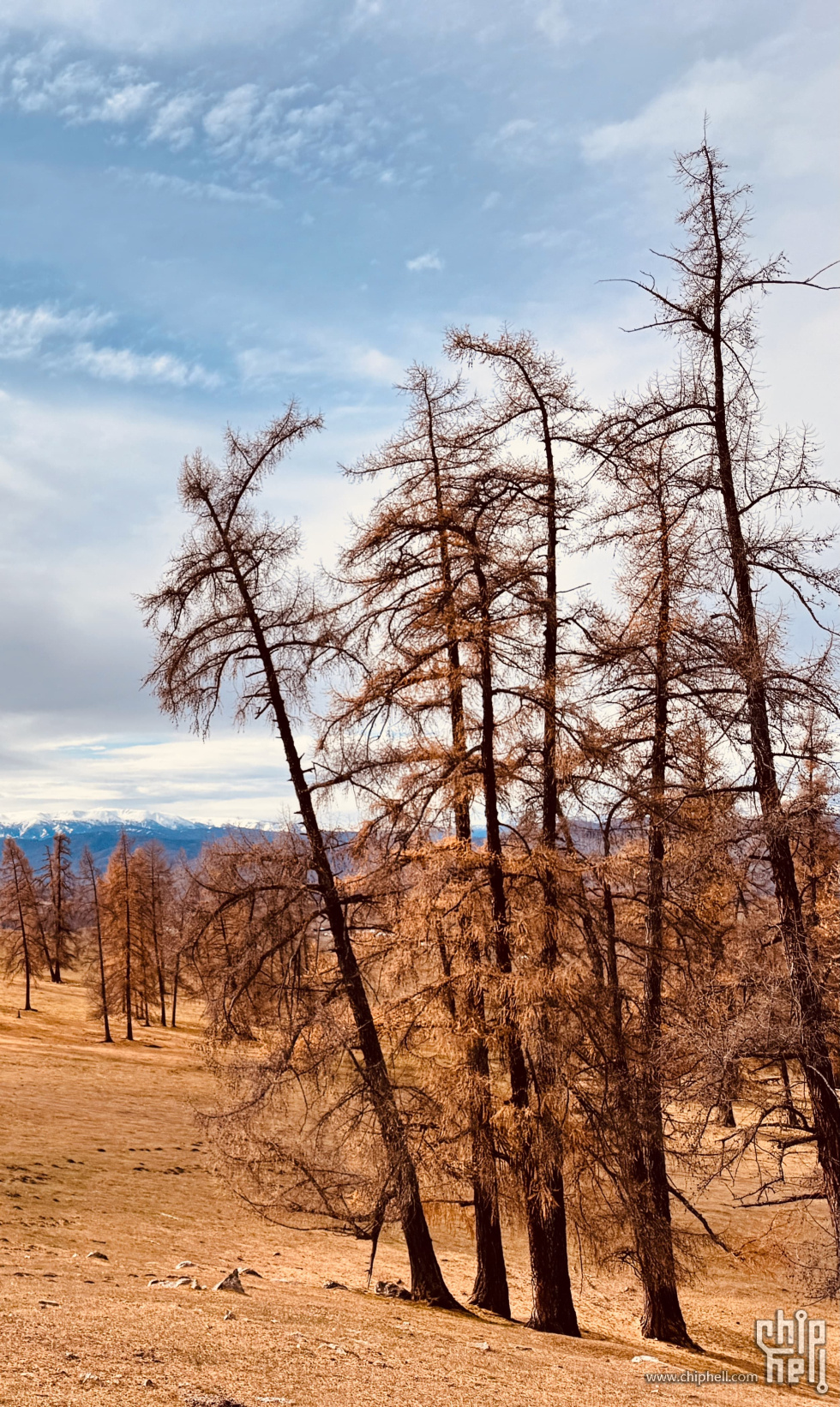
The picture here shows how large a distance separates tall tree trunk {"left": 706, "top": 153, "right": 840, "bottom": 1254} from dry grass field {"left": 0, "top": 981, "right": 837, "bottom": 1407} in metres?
3.29

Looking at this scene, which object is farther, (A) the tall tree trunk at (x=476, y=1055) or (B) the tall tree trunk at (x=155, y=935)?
(B) the tall tree trunk at (x=155, y=935)

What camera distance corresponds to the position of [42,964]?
6800cm

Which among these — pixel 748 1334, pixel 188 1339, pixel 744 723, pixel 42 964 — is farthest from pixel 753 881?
pixel 42 964

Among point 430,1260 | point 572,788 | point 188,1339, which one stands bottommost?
point 430,1260

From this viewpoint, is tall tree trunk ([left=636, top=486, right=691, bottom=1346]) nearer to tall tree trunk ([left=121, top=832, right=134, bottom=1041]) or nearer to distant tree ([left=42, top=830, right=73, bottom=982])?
tall tree trunk ([left=121, top=832, right=134, bottom=1041])

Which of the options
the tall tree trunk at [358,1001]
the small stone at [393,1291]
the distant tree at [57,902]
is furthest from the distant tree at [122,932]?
the tall tree trunk at [358,1001]

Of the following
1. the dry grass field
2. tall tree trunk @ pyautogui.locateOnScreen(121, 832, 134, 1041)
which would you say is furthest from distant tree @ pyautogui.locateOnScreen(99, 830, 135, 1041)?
the dry grass field

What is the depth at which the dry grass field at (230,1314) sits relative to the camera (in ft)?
23.4

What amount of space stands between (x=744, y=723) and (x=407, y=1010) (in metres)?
6.03

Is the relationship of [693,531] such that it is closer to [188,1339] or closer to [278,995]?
[278,995]

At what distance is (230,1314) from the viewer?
930 centimetres

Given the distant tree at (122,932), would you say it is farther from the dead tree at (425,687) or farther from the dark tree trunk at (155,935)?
the dead tree at (425,687)

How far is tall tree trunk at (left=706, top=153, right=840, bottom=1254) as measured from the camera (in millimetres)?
9375

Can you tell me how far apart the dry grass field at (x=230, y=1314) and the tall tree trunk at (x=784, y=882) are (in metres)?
3.29
